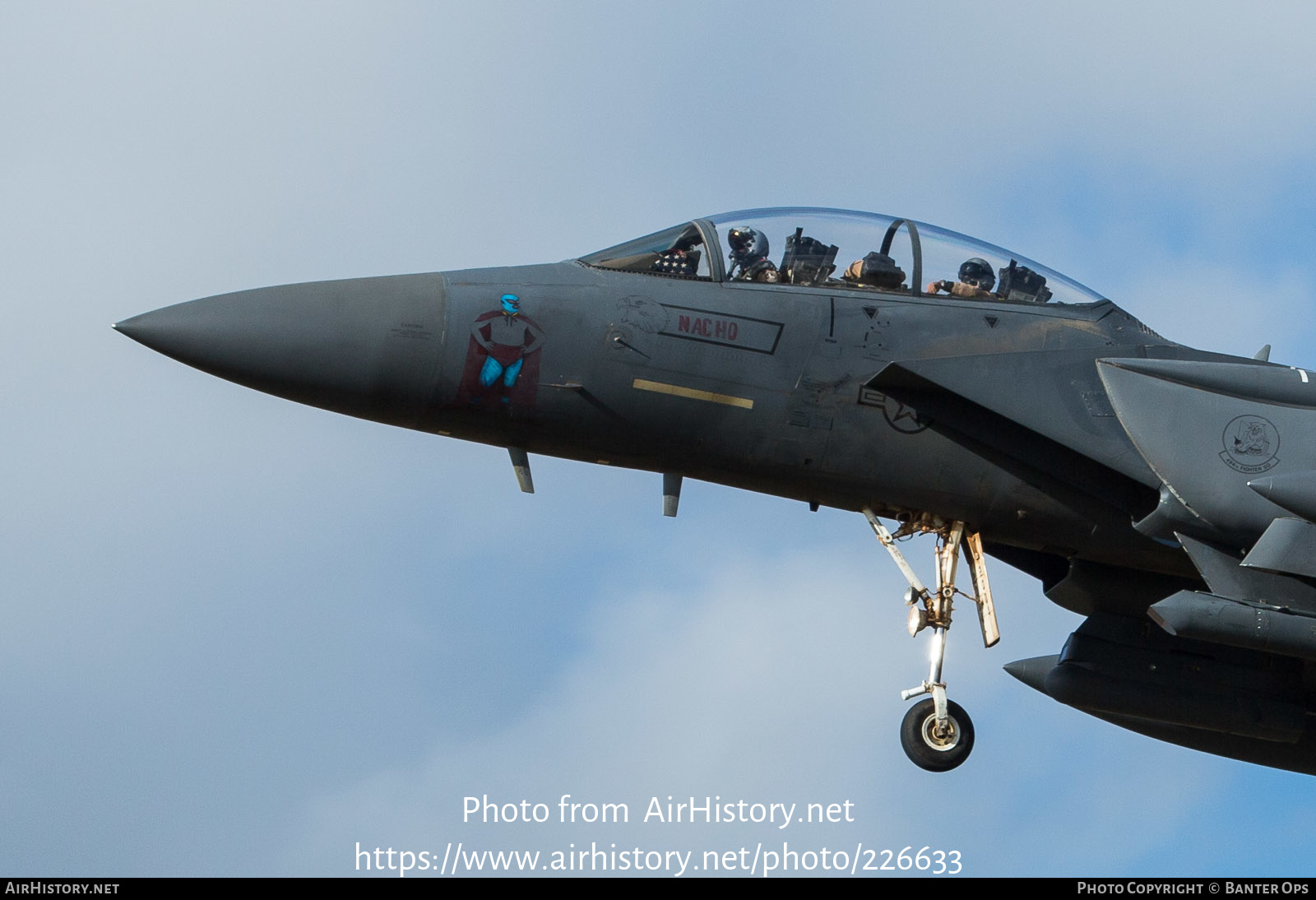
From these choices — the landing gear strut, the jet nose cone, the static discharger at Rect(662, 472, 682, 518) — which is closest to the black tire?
the landing gear strut

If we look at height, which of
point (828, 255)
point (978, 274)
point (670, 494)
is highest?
point (828, 255)

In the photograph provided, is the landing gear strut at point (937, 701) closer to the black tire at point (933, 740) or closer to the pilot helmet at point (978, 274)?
the black tire at point (933, 740)

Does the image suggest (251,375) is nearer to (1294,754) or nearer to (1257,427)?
(1257,427)

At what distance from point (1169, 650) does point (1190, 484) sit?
9.27 ft

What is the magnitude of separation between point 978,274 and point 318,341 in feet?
17.2

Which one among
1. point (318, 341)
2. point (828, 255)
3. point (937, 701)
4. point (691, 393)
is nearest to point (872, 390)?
point (828, 255)

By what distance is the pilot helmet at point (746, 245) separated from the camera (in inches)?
559

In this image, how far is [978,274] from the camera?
14617 millimetres

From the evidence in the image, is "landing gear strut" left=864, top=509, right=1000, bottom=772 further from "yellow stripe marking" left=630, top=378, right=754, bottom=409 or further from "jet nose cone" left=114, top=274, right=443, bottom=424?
"jet nose cone" left=114, top=274, right=443, bottom=424

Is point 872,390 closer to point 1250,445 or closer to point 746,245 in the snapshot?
point 746,245

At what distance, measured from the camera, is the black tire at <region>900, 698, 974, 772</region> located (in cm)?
1384

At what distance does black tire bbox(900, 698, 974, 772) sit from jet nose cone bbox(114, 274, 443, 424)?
173 inches

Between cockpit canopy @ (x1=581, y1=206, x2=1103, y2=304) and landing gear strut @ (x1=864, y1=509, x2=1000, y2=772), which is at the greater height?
cockpit canopy @ (x1=581, y1=206, x2=1103, y2=304)

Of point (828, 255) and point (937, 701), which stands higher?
Answer: point (828, 255)
